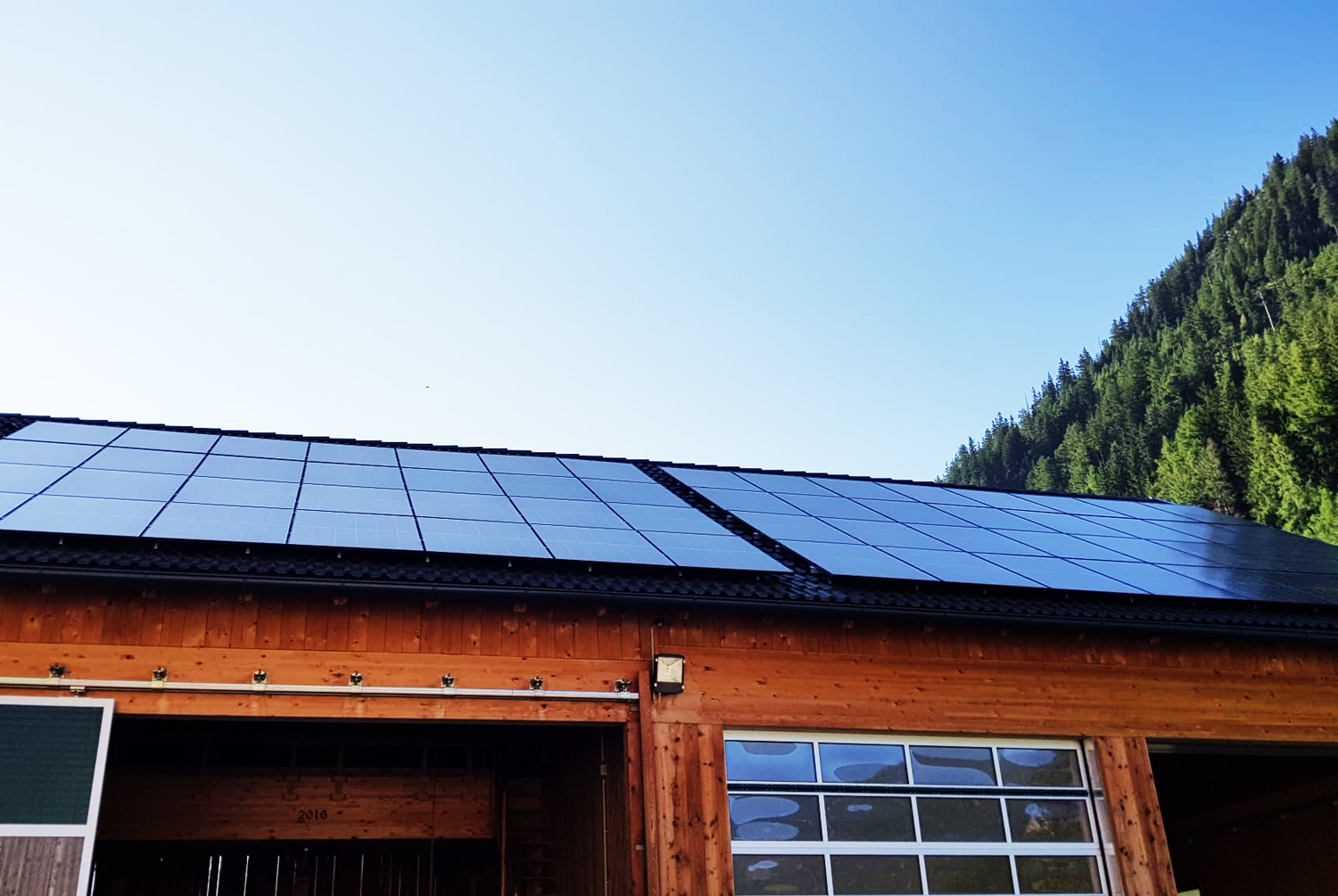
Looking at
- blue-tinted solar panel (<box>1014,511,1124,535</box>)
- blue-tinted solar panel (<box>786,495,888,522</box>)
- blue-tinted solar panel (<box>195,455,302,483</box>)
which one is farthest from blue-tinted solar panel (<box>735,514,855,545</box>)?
blue-tinted solar panel (<box>195,455,302,483</box>)

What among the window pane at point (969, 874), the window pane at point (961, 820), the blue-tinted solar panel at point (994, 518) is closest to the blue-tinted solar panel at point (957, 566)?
the window pane at point (961, 820)

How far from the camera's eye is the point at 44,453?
12.3 m

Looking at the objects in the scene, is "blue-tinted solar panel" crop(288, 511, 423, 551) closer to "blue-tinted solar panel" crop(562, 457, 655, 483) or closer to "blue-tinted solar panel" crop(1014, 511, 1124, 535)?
"blue-tinted solar panel" crop(562, 457, 655, 483)

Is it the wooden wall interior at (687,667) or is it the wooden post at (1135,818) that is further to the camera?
the wooden post at (1135,818)

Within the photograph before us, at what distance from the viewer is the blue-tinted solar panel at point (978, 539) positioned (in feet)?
45.5

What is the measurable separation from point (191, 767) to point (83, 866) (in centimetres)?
601

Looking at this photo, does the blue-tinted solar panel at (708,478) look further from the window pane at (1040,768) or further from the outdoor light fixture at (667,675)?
the window pane at (1040,768)

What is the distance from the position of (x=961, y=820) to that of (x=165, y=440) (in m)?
10.3

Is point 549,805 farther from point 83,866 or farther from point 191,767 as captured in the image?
point 83,866

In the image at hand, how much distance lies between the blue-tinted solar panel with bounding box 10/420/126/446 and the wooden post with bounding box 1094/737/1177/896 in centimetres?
1181

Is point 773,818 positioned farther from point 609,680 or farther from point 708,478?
point 708,478

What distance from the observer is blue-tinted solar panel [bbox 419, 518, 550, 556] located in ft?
34.0

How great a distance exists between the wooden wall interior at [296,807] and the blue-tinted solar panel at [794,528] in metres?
5.06

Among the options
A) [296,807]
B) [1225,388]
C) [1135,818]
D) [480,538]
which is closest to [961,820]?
[1135,818]
